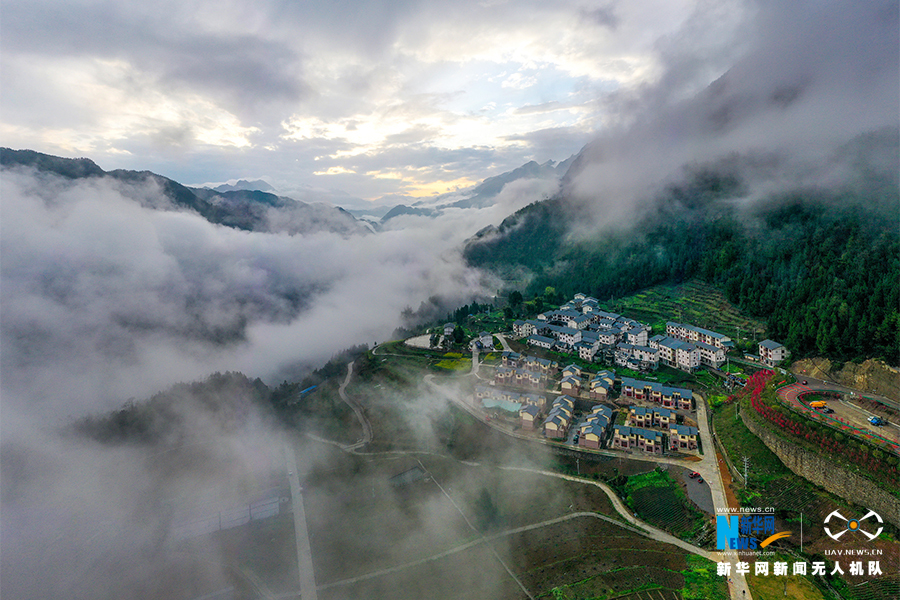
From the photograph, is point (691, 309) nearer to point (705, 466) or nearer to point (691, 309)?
→ point (691, 309)

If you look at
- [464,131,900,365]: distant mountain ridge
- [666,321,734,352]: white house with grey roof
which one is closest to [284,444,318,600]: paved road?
[666,321,734,352]: white house with grey roof

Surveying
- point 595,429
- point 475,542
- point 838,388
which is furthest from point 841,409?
point 475,542

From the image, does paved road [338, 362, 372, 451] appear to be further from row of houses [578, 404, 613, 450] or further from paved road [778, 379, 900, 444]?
paved road [778, 379, 900, 444]

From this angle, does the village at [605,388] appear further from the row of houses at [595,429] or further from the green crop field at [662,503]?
the green crop field at [662,503]

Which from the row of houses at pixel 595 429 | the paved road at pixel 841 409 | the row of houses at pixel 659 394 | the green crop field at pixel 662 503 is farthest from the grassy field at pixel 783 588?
the row of houses at pixel 659 394

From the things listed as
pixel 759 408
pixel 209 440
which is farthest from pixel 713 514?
pixel 209 440
